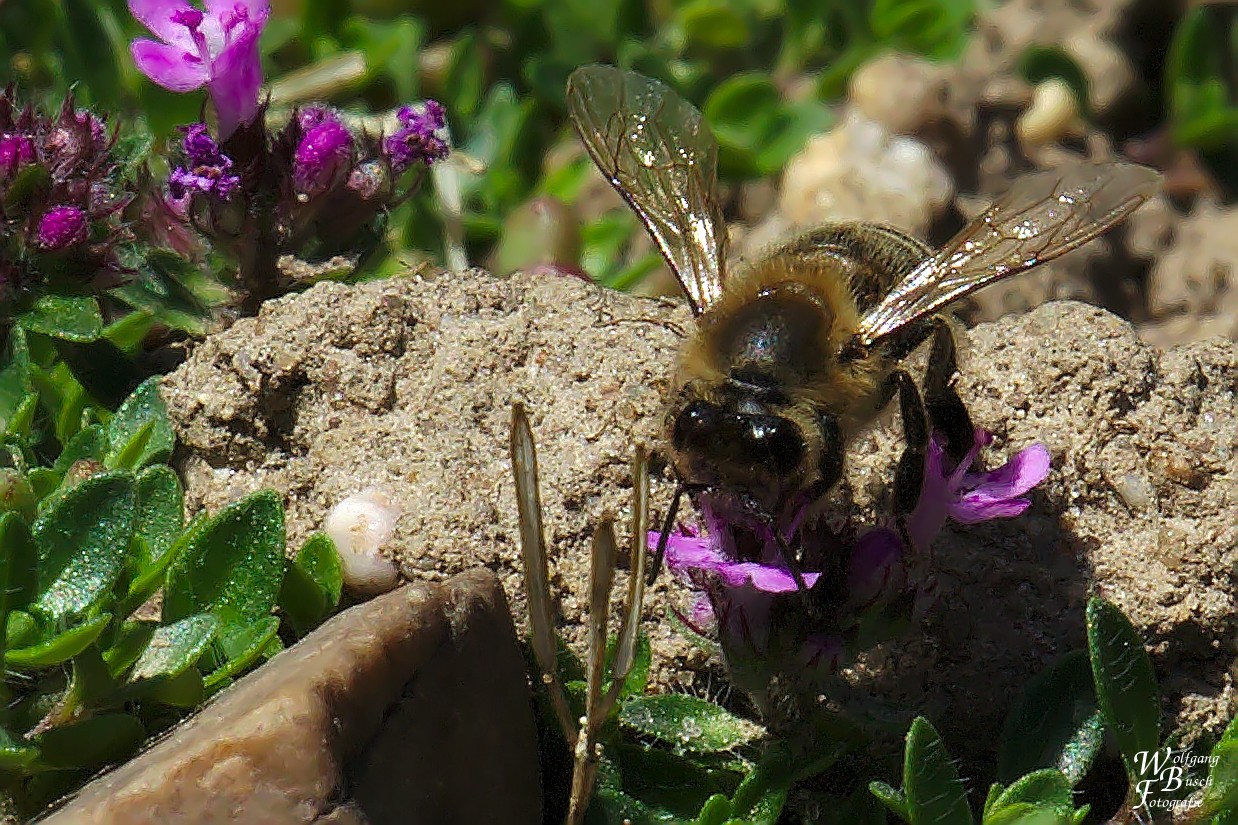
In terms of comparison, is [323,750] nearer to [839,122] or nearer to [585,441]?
[585,441]

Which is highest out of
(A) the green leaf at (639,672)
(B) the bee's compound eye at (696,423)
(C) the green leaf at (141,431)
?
(B) the bee's compound eye at (696,423)

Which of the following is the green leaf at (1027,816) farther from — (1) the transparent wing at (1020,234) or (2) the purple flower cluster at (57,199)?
(2) the purple flower cluster at (57,199)

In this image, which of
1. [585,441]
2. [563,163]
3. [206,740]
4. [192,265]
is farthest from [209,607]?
[563,163]

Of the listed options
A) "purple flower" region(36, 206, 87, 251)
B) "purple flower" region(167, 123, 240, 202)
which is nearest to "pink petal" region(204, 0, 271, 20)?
"purple flower" region(167, 123, 240, 202)

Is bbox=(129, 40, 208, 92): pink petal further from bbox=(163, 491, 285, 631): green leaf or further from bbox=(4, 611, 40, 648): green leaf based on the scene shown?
bbox=(4, 611, 40, 648): green leaf

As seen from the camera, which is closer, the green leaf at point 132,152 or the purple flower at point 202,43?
the purple flower at point 202,43

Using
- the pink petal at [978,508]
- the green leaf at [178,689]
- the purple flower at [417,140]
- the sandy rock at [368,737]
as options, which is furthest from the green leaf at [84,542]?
the pink petal at [978,508]

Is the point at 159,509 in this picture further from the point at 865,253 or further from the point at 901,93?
the point at 901,93
